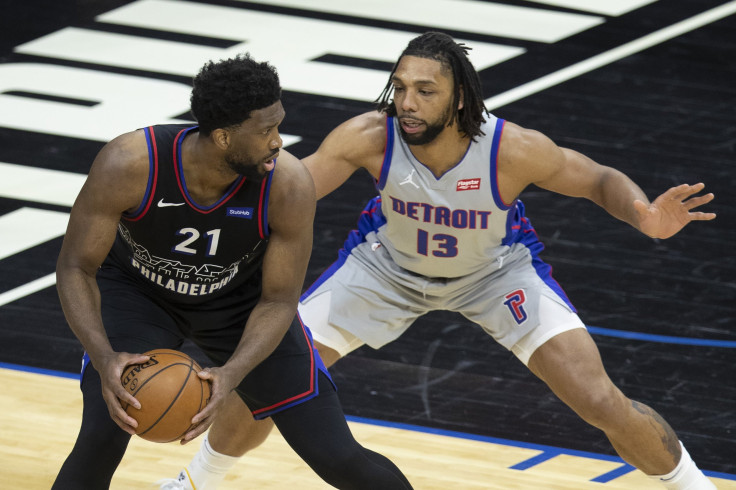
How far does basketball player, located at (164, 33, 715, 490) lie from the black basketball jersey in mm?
781

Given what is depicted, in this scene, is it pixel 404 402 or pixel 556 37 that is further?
pixel 556 37

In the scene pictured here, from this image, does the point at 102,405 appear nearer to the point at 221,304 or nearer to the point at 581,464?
the point at 221,304

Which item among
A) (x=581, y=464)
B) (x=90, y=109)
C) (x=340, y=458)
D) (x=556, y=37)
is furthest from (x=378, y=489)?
(x=556, y=37)

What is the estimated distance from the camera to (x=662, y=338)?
23.9ft

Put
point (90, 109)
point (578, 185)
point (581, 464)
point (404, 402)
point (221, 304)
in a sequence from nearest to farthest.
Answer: point (221, 304), point (578, 185), point (581, 464), point (404, 402), point (90, 109)

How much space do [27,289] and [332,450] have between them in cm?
357

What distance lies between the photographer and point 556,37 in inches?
428

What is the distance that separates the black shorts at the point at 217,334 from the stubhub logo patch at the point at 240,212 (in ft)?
1.32

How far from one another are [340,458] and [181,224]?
98 centimetres

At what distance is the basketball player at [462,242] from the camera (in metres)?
5.35

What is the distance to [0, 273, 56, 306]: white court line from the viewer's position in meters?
7.58

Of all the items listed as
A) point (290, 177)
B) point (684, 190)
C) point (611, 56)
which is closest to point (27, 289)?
point (290, 177)

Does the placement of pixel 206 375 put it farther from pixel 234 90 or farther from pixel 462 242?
pixel 462 242

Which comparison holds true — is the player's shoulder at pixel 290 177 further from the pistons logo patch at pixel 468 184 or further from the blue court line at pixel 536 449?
the blue court line at pixel 536 449
